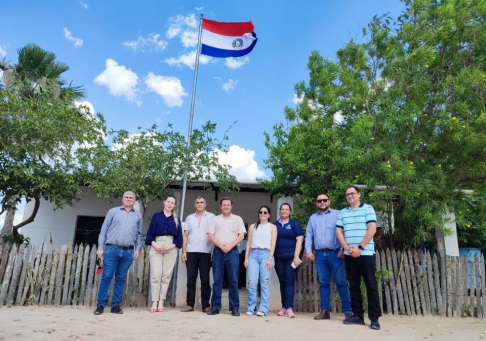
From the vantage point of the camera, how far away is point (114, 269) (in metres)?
4.93

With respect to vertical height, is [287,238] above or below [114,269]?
above

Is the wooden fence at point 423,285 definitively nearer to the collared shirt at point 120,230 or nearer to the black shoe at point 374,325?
the black shoe at point 374,325

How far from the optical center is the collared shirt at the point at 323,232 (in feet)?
15.8

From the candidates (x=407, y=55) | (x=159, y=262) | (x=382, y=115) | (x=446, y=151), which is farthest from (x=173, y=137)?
(x=446, y=151)

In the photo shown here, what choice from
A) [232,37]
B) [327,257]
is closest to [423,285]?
[327,257]

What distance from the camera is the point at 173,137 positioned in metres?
7.91

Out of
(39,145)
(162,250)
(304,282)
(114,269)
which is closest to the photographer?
(114,269)

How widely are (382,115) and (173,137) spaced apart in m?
4.32

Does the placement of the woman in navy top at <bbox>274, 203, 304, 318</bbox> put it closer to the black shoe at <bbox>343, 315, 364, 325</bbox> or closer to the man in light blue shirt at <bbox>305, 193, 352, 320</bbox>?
the man in light blue shirt at <bbox>305, 193, 352, 320</bbox>

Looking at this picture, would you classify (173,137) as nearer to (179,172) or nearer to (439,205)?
(179,172)

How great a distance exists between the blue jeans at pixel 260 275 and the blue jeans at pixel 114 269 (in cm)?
171

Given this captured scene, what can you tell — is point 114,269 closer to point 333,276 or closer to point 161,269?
point 161,269

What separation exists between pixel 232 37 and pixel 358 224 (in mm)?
5483

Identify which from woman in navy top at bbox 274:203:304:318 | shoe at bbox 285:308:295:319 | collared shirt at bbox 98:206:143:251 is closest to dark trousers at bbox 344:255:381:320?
woman in navy top at bbox 274:203:304:318
